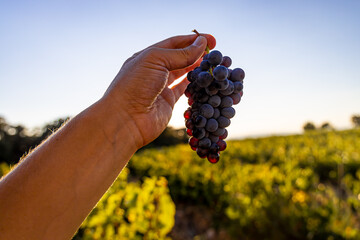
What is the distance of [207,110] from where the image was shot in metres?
1.34

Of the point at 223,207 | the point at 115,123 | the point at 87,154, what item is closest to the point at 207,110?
the point at 115,123

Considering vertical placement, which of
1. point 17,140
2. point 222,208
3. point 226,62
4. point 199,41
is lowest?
point 17,140

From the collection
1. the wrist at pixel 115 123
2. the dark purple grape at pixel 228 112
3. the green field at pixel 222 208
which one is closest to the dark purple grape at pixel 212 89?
the dark purple grape at pixel 228 112

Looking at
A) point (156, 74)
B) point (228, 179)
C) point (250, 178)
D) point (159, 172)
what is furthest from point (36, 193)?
point (159, 172)

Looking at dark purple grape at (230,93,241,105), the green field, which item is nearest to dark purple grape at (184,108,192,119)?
dark purple grape at (230,93,241,105)

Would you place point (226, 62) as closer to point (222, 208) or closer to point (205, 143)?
point (205, 143)

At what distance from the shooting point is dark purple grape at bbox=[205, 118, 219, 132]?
134 centimetres

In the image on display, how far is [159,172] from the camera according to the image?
7430 millimetres

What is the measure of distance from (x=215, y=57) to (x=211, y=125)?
1.10 ft

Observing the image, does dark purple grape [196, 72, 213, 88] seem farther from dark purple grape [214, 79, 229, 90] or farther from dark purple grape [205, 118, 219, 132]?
dark purple grape [205, 118, 219, 132]

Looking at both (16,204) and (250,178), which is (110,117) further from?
(250,178)

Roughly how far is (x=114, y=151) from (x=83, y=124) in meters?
0.20

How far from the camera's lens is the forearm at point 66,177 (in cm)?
109

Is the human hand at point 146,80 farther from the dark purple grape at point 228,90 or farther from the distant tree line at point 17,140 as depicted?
the distant tree line at point 17,140
